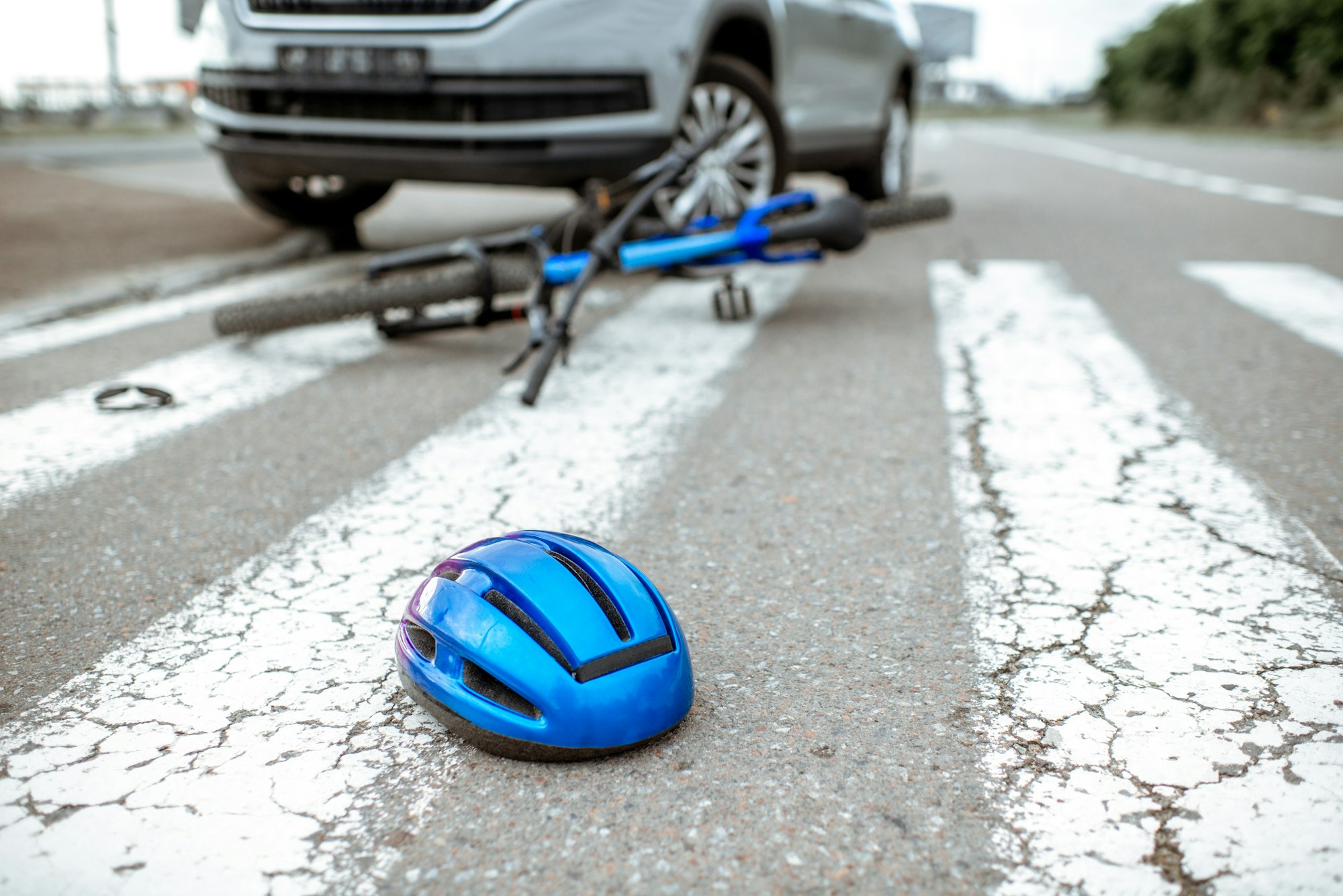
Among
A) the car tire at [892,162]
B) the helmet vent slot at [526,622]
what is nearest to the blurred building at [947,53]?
the car tire at [892,162]

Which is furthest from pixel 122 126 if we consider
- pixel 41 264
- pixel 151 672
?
pixel 151 672

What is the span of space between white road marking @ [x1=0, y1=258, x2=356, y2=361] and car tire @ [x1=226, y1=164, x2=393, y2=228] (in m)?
0.35

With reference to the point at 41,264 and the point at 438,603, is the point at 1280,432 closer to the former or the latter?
the point at 438,603

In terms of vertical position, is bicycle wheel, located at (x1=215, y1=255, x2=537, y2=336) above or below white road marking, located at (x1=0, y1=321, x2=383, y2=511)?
above

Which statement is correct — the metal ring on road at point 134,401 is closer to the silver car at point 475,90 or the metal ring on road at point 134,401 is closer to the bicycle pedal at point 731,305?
the silver car at point 475,90

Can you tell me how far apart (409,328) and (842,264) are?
2884 mm

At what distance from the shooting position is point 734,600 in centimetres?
228

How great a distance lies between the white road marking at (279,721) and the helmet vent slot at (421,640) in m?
0.13

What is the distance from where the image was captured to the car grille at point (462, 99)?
4.84 metres

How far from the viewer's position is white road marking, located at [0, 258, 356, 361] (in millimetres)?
4375

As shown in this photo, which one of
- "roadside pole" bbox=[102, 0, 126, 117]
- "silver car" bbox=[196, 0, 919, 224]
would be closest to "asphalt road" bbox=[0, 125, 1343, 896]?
"silver car" bbox=[196, 0, 919, 224]

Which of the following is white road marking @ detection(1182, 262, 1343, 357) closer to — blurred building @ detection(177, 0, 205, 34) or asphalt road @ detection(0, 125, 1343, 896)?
asphalt road @ detection(0, 125, 1343, 896)

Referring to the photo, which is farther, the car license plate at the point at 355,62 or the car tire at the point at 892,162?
the car tire at the point at 892,162

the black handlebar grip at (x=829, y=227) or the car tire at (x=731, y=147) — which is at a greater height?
the car tire at (x=731, y=147)
